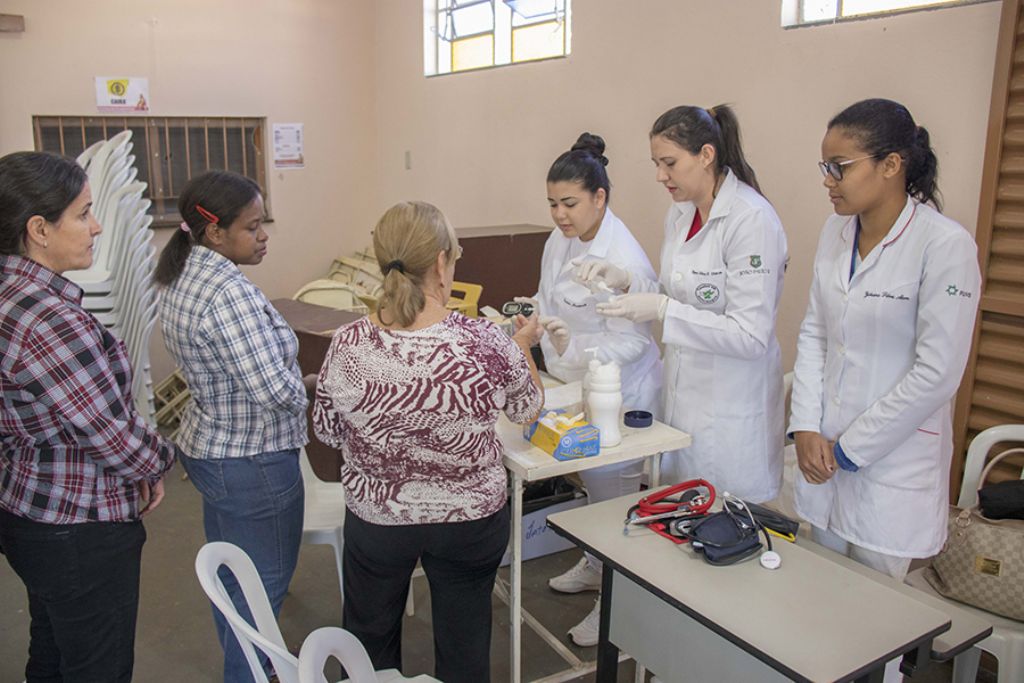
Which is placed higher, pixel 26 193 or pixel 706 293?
pixel 26 193

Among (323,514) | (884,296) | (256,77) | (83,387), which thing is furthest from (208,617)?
(256,77)

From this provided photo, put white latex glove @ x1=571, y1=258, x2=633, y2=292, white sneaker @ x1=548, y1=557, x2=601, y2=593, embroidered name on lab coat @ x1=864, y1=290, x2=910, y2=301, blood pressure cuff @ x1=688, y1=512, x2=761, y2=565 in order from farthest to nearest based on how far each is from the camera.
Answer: white sneaker @ x1=548, y1=557, x2=601, y2=593
white latex glove @ x1=571, y1=258, x2=633, y2=292
embroidered name on lab coat @ x1=864, y1=290, x2=910, y2=301
blood pressure cuff @ x1=688, y1=512, x2=761, y2=565

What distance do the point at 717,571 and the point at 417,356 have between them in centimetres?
70

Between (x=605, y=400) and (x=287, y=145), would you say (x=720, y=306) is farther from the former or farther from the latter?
(x=287, y=145)

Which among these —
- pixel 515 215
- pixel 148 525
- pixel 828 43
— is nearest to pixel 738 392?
pixel 828 43

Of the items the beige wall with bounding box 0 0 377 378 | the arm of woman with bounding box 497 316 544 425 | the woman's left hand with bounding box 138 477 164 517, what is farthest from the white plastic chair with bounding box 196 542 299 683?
the beige wall with bounding box 0 0 377 378

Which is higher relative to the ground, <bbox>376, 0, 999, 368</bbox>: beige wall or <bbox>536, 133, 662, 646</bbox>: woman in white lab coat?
<bbox>376, 0, 999, 368</bbox>: beige wall

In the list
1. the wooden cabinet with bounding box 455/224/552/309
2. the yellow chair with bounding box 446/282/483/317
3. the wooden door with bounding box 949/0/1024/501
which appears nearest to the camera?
the wooden door with bounding box 949/0/1024/501

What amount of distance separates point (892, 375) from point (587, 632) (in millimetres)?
1266

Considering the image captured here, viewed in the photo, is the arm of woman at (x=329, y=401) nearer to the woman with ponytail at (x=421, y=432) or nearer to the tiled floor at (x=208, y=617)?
the woman with ponytail at (x=421, y=432)

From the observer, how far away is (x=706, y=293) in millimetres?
2094

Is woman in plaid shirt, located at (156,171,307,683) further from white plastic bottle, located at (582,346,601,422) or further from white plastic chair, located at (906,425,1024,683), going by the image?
white plastic chair, located at (906,425,1024,683)

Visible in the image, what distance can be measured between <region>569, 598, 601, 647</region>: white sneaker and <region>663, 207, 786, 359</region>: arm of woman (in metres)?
0.97

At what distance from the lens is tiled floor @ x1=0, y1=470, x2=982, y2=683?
2.45 m
